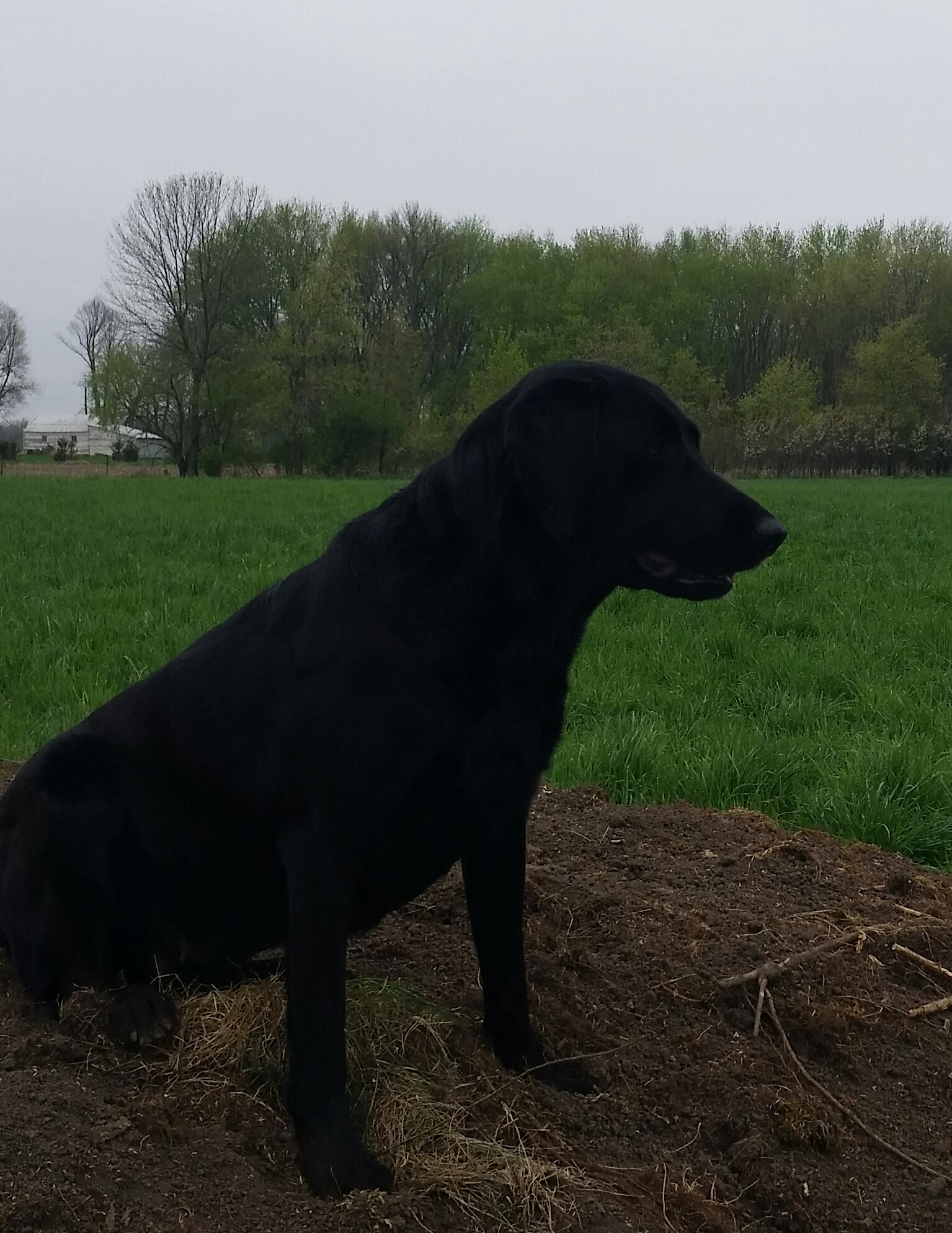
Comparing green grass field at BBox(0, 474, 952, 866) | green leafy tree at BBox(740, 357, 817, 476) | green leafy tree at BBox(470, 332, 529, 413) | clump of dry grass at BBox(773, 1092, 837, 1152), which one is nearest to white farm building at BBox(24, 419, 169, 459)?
green leafy tree at BBox(470, 332, 529, 413)

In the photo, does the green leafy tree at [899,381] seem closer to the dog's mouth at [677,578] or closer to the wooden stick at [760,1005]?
the wooden stick at [760,1005]

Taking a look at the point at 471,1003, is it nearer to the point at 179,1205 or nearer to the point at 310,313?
the point at 179,1205

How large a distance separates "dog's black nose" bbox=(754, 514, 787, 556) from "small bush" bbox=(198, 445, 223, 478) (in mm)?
40542

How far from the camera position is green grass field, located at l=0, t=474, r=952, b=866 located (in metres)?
4.77

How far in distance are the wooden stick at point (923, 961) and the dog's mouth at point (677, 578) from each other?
1453 mm

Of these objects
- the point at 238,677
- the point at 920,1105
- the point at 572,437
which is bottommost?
the point at 920,1105

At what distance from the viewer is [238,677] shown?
2461mm

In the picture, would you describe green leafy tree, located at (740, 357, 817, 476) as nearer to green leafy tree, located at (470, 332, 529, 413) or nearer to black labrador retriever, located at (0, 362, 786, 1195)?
green leafy tree, located at (470, 332, 529, 413)

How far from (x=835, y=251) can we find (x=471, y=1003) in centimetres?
5285

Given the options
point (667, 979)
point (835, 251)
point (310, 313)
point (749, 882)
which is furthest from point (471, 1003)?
point (835, 251)

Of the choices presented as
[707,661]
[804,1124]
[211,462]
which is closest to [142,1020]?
[804,1124]

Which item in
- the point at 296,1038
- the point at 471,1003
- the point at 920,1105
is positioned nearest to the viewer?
the point at 296,1038

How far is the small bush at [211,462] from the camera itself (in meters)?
41.4

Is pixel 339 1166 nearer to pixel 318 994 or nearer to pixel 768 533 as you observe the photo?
pixel 318 994
